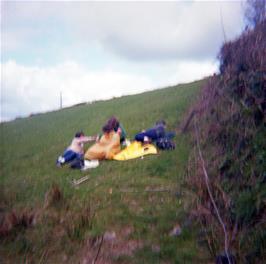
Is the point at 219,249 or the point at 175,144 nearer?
the point at 219,249

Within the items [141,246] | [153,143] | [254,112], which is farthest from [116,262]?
[153,143]

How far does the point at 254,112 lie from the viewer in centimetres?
673

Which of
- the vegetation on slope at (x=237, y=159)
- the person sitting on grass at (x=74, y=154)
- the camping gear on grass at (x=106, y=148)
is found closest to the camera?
the vegetation on slope at (x=237, y=159)

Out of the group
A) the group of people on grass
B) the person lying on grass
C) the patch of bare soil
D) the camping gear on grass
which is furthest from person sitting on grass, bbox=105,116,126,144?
the patch of bare soil

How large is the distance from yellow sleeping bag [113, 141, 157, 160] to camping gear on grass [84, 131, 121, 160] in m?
0.20

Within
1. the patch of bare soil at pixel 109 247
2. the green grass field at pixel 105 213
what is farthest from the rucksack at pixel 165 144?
the patch of bare soil at pixel 109 247

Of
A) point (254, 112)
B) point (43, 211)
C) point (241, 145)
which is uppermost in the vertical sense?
point (254, 112)

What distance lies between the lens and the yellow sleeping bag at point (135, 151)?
9671 mm

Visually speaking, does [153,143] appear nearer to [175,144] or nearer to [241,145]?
[175,144]

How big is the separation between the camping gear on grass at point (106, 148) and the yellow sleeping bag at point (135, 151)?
7.7 inches

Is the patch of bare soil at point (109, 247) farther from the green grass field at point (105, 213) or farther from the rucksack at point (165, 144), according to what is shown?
the rucksack at point (165, 144)

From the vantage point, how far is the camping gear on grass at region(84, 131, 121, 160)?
9.99 meters

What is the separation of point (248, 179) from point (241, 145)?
39.2 inches

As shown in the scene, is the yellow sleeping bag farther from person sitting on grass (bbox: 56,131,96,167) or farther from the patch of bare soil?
the patch of bare soil
